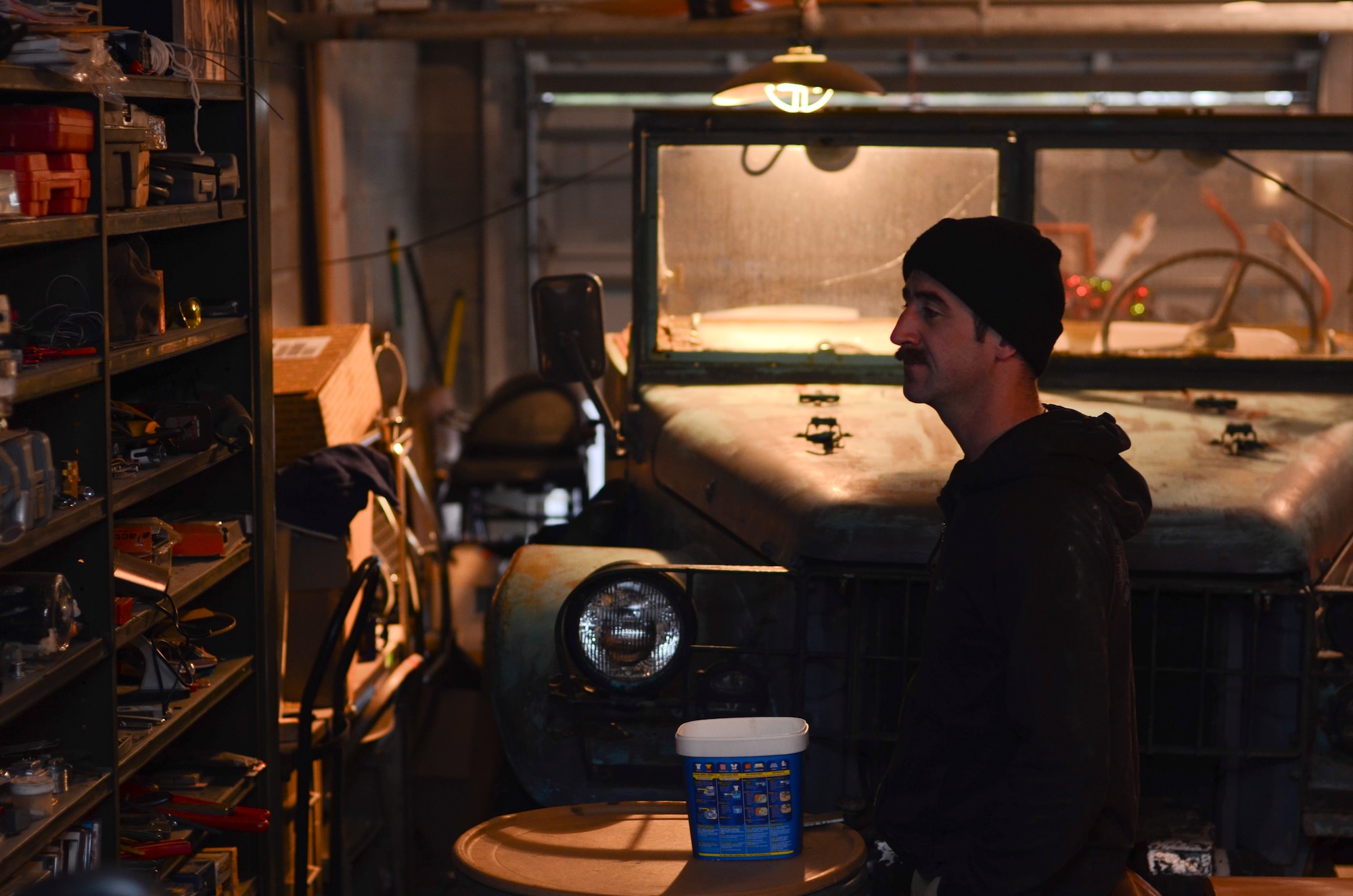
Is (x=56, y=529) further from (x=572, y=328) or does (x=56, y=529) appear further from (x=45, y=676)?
(x=572, y=328)

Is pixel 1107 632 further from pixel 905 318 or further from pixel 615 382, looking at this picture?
pixel 615 382

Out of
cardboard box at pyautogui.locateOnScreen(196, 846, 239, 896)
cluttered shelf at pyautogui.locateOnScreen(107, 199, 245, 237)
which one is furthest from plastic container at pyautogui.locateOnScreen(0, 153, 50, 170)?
cardboard box at pyautogui.locateOnScreen(196, 846, 239, 896)

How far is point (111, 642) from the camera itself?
8.26ft

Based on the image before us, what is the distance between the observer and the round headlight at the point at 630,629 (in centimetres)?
277

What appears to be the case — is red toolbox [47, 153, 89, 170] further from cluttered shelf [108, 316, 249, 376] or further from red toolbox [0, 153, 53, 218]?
cluttered shelf [108, 316, 249, 376]

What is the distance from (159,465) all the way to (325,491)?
1053mm

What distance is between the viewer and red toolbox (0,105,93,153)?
230 centimetres

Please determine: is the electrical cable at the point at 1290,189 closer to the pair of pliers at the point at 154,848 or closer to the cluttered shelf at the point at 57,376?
the cluttered shelf at the point at 57,376

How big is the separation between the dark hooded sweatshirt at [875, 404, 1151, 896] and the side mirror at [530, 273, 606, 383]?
1965 millimetres

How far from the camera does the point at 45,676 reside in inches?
90.0

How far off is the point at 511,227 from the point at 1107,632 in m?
9.77

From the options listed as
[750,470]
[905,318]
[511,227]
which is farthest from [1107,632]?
[511,227]

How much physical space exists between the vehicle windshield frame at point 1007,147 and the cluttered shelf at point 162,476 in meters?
1.29

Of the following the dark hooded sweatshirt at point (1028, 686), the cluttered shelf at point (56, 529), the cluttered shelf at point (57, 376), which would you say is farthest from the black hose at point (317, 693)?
the dark hooded sweatshirt at point (1028, 686)
